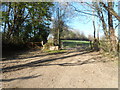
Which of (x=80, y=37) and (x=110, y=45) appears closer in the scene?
(x=110, y=45)

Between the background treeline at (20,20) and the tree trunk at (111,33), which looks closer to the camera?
the tree trunk at (111,33)

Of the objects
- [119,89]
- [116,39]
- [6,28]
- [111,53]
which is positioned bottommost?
[119,89]

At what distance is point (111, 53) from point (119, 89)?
3.88 m

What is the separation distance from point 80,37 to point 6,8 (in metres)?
15.7

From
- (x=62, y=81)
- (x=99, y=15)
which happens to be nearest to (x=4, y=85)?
(x=62, y=81)

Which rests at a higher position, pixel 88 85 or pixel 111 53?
pixel 111 53

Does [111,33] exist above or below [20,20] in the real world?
below

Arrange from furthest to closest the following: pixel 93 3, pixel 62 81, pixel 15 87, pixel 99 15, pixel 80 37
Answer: pixel 80 37, pixel 99 15, pixel 93 3, pixel 62 81, pixel 15 87

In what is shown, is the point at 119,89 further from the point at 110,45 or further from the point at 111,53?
the point at 110,45

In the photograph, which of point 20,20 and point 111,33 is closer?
point 111,33

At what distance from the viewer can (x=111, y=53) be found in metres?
5.76

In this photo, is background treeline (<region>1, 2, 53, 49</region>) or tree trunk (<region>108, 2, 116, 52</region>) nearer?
tree trunk (<region>108, 2, 116, 52</region>)

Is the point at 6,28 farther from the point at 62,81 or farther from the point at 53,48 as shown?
the point at 62,81

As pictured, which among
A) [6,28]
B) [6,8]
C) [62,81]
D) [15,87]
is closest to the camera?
[15,87]
